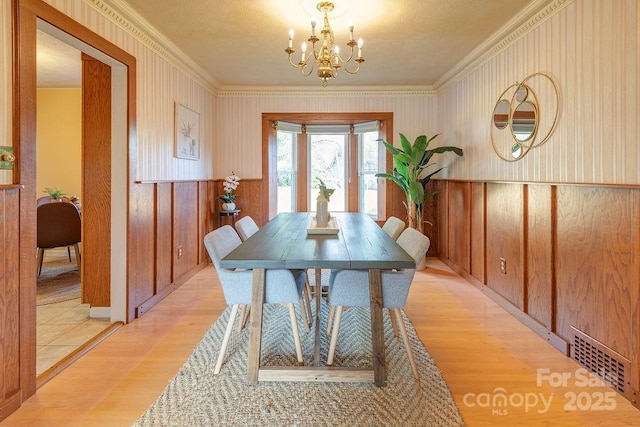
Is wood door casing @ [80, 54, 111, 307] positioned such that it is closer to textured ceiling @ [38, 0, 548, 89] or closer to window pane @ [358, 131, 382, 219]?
textured ceiling @ [38, 0, 548, 89]

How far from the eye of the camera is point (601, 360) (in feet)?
7.32

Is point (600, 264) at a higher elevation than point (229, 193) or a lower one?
lower

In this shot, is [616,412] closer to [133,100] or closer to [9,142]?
[9,142]

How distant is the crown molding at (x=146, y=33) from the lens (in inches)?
111

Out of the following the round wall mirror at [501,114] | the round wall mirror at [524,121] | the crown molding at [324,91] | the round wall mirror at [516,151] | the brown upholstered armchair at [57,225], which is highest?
the crown molding at [324,91]

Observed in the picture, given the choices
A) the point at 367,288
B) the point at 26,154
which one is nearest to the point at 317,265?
the point at 367,288

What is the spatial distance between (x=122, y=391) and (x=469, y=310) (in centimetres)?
268

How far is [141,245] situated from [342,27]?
8.39 ft

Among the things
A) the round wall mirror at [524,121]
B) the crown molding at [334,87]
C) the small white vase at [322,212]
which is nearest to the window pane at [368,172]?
the crown molding at [334,87]

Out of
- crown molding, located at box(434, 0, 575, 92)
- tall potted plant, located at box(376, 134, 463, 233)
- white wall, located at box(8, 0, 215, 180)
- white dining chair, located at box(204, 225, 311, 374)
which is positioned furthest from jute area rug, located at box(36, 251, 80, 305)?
crown molding, located at box(434, 0, 575, 92)

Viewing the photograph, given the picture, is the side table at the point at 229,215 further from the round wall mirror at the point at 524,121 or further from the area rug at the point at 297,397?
the round wall mirror at the point at 524,121

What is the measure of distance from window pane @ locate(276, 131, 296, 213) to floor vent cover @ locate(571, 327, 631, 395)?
450 cm

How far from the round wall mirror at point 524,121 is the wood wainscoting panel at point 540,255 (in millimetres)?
411

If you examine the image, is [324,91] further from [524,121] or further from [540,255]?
[540,255]
